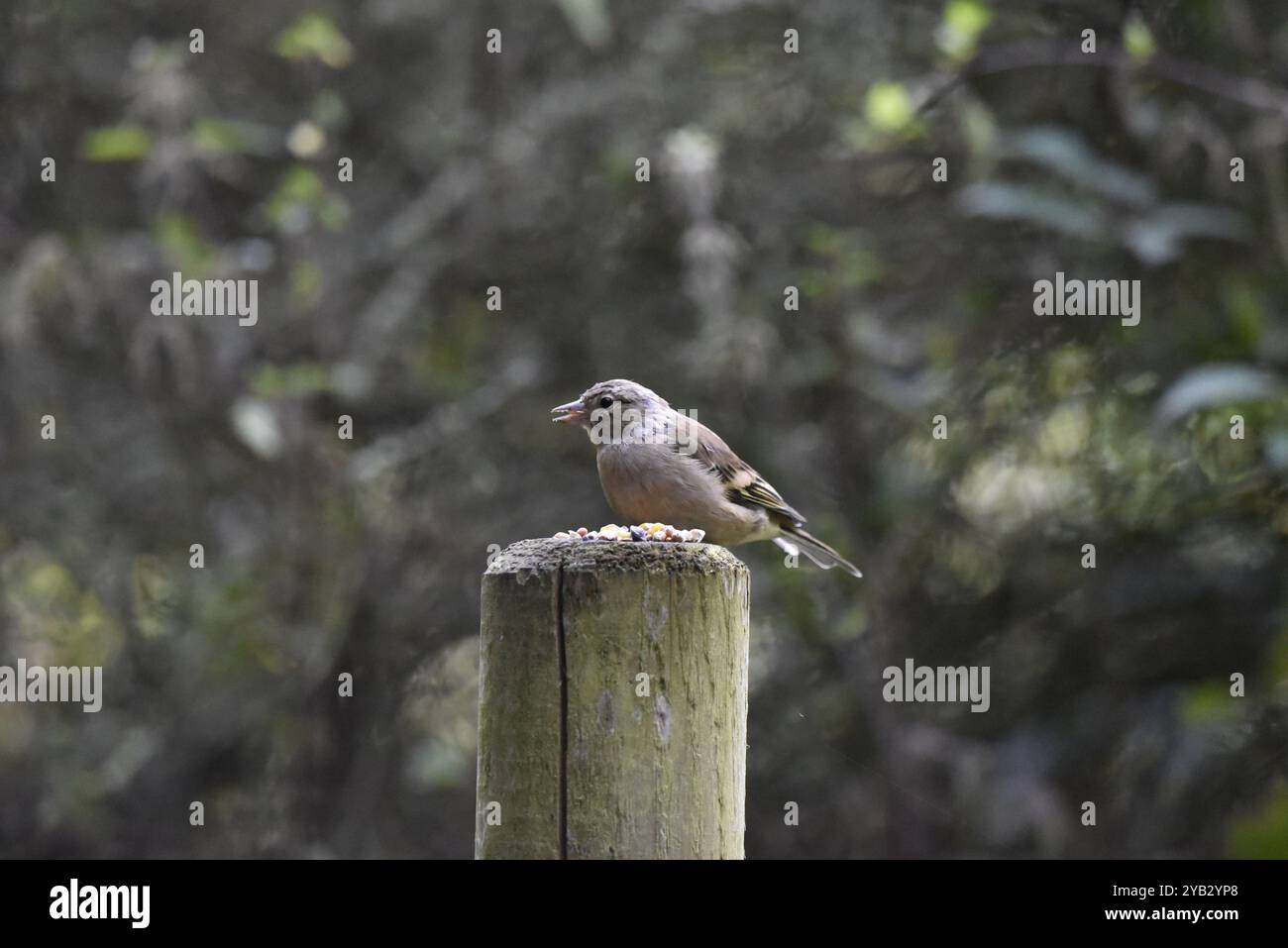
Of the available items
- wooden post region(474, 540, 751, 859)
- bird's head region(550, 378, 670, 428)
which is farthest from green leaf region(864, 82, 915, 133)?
wooden post region(474, 540, 751, 859)

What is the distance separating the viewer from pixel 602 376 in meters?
8.28

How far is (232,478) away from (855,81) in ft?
14.3

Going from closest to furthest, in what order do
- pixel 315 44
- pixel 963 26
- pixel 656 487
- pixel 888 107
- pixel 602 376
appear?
pixel 656 487, pixel 963 26, pixel 888 107, pixel 315 44, pixel 602 376

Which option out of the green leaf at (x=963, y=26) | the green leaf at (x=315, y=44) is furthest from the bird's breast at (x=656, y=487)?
the green leaf at (x=315, y=44)

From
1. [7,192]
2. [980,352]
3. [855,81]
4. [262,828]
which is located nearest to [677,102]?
[855,81]

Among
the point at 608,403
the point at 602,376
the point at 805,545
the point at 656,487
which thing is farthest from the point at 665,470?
the point at 602,376

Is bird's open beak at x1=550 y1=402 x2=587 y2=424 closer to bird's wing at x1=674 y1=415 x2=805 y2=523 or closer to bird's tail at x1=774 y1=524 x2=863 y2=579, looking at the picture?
bird's wing at x1=674 y1=415 x2=805 y2=523

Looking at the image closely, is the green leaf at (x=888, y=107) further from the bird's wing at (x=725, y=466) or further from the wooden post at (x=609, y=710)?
the wooden post at (x=609, y=710)

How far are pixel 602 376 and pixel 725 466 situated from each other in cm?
288

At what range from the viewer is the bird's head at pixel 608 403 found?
5.22 meters

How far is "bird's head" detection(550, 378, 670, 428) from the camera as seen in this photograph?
5223mm

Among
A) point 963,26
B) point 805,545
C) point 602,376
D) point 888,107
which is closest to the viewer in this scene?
point 805,545

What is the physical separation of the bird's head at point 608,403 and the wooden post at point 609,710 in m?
2.16

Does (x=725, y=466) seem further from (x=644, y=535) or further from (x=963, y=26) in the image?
(x=963, y=26)
